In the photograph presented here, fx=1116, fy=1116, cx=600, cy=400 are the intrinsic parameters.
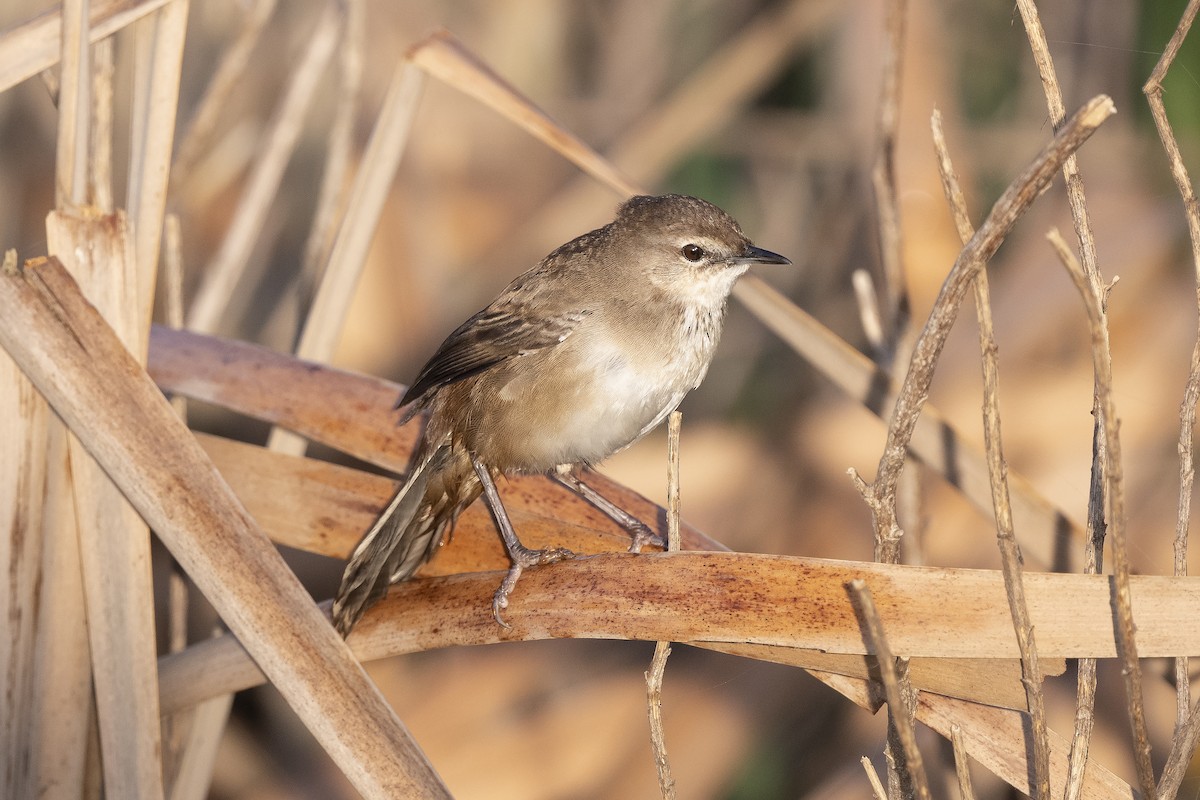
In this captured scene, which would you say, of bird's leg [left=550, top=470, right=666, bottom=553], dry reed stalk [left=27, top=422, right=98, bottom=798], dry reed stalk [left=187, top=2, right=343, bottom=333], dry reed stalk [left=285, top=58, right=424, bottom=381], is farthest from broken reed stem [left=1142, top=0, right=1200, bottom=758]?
dry reed stalk [left=187, top=2, right=343, bottom=333]

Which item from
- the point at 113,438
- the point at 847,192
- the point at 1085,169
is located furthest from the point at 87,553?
the point at 1085,169

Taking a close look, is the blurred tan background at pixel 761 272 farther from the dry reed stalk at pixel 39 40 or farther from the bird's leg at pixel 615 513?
the dry reed stalk at pixel 39 40

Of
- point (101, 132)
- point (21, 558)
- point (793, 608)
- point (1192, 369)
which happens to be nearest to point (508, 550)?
point (793, 608)

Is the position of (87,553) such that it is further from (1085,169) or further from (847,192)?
(1085,169)

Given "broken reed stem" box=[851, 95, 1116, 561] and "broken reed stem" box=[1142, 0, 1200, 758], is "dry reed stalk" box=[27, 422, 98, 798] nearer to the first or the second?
"broken reed stem" box=[851, 95, 1116, 561]

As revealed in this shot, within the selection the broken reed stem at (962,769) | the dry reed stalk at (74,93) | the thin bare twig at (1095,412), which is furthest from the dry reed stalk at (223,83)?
the broken reed stem at (962,769)

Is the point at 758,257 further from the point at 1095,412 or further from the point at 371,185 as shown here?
the point at 1095,412
